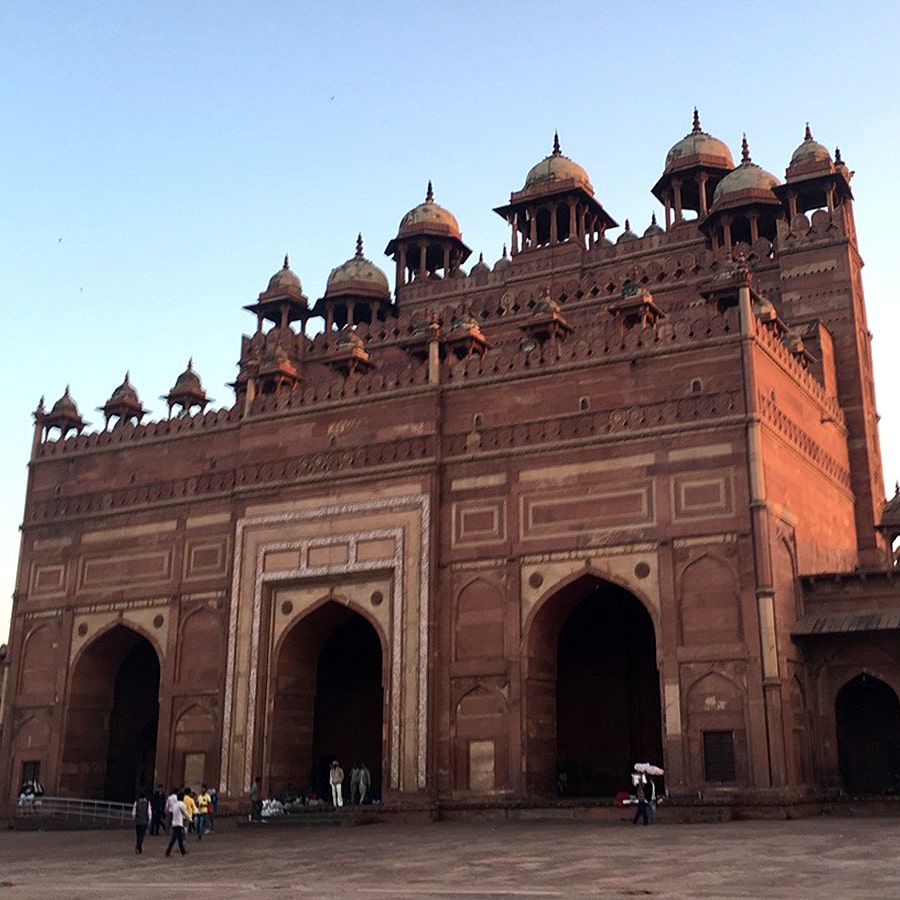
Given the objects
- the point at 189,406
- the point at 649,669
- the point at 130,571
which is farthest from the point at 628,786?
the point at 189,406

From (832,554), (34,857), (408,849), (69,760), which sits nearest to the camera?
(408,849)

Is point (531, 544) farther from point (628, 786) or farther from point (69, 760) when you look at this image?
point (69, 760)

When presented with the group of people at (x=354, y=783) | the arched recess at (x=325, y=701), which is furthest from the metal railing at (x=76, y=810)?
the group of people at (x=354, y=783)

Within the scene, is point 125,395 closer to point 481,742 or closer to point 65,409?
point 65,409

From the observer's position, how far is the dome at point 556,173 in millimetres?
28453

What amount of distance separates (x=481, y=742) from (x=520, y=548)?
10.4 feet

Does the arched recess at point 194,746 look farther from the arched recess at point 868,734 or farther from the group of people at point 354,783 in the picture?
the arched recess at point 868,734

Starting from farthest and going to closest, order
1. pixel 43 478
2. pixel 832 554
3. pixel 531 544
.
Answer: pixel 43 478, pixel 832 554, pixel 531 544

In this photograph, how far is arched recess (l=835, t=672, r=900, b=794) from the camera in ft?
65.6

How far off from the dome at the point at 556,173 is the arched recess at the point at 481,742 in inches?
545

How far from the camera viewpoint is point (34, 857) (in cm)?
1518

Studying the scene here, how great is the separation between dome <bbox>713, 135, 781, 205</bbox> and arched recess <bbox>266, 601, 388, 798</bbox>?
11930 millimetres

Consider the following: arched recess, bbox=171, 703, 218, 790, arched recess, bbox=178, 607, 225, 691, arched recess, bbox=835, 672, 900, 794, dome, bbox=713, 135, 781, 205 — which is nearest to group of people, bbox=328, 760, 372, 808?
arched recess, bbox=171, 703, 218, 790

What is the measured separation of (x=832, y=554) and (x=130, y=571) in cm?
1324
